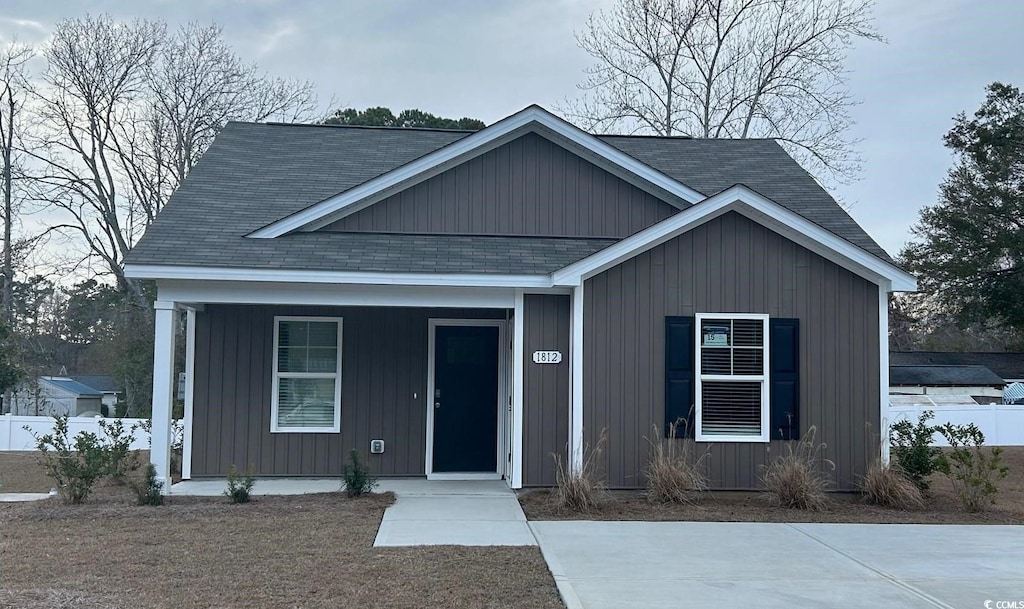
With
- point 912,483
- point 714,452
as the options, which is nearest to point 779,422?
point 714,452

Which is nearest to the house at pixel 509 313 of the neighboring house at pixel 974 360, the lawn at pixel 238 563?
the lawn at pixel 238 563

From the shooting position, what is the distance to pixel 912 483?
1051 cm

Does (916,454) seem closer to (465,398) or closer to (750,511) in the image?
(750,511)

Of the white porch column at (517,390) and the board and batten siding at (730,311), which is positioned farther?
the white porch column at (517,390)

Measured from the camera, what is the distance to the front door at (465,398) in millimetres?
12188

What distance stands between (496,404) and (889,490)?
485cm

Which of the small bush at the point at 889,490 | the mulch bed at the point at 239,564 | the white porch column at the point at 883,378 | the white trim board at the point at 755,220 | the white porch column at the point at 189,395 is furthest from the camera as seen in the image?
the white porch column at the point at 189,395

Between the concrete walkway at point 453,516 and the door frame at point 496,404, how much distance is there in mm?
303

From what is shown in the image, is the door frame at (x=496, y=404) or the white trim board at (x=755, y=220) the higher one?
the white trim board at (x=755, y=220)

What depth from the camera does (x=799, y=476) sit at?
9.94 metres

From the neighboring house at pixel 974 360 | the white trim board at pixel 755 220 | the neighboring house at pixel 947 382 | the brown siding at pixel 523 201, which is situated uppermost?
the brown siding at pixel 523 201

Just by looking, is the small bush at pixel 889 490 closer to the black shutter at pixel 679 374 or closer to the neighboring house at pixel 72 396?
the black shutter at pixel 679 374

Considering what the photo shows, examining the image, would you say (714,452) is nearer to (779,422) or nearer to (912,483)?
(779,422)

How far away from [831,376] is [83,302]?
3536 centimetres
